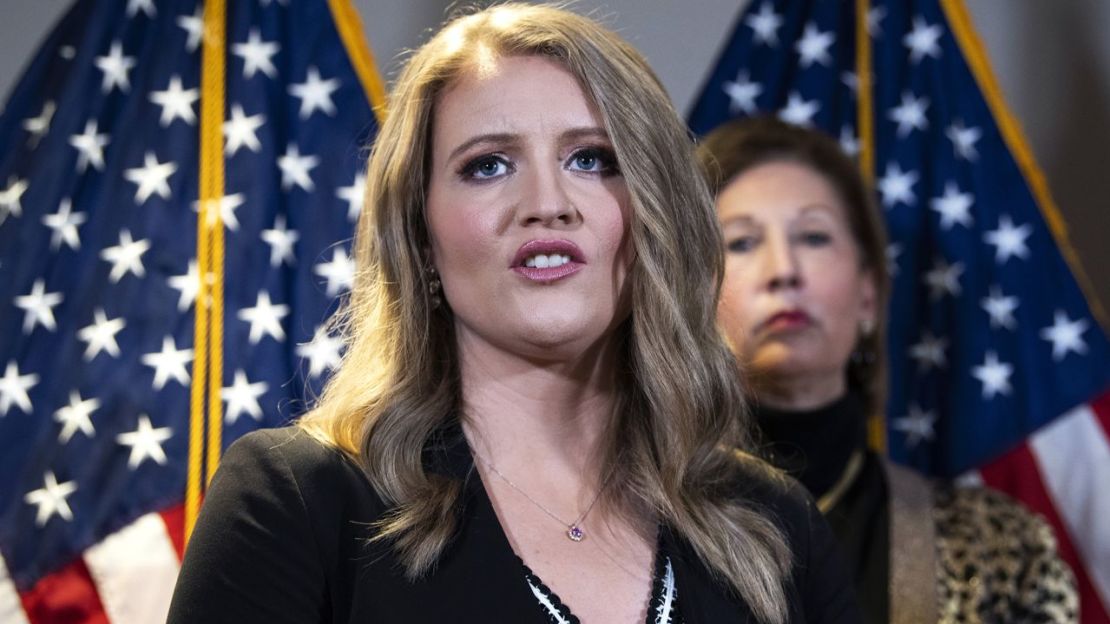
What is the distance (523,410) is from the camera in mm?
1627

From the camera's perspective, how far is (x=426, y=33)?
9.42ft

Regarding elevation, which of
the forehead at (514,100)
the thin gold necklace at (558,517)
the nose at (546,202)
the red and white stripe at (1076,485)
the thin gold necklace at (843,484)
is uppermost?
the forehead at (514,100)

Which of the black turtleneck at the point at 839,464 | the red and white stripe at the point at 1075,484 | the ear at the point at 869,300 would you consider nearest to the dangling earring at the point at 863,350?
the ear at the point at 869,300

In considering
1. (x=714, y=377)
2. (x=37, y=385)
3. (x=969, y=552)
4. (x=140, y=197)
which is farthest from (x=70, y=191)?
(x=969, y=552)

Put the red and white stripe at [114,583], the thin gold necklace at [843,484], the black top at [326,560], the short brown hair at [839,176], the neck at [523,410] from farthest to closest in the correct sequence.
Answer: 1. the short brown hair at [839,176]
2. the thin gold necklace at [843,484]
3. the red and white stripe at [114,583]
4. the neck at [523,410]
5. the black top at [326,560]

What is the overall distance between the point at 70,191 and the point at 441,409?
33.5 inches

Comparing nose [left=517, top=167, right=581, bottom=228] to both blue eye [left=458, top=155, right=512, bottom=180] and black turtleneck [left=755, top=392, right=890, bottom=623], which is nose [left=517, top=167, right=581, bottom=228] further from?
black turtleneck [left=755, top=392, right=890, bottom=623]

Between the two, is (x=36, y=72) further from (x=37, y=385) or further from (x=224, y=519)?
(x=224, y=519)

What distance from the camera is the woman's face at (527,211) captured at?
151 centimetres

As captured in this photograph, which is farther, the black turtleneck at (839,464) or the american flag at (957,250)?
the american flag at (957,250)

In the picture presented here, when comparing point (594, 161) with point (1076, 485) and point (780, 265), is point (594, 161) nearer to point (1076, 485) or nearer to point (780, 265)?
point (780, 265)

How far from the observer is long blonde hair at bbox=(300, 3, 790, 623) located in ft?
5.15

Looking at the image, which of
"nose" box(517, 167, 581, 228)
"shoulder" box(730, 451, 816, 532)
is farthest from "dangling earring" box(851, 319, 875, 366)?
"nose" box(517, 167, 581, 228)

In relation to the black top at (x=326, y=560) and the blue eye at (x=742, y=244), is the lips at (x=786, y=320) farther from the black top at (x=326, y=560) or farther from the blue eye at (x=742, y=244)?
the black top at (x=326, y=560)
